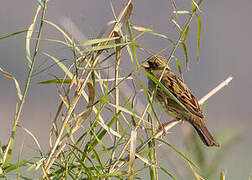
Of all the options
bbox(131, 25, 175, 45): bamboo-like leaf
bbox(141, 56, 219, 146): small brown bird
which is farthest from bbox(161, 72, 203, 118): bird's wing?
bbox(131, 25, 175, 45): bamboo-like leaf

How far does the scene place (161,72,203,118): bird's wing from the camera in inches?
153

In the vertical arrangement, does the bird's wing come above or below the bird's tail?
above

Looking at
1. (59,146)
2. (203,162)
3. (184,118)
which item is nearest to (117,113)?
(59,146)

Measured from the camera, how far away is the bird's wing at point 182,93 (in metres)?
3.88

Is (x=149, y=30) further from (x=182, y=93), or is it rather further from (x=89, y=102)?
(x=182, y=93)

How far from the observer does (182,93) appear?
4191mm

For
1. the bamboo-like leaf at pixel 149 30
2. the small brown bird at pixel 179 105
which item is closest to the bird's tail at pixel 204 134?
the small brown bird at pixel 179 105

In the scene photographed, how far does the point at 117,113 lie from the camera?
6.23 feet

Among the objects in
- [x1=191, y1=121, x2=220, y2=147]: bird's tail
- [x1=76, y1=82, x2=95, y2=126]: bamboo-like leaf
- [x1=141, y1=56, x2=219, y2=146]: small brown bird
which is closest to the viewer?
[x1=76, y1=82, x2=95, y2=126]: bamboo-like leaf

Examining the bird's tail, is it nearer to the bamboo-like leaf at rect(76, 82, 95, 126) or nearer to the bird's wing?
the bird's wing

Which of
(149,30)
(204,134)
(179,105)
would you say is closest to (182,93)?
(179,105)

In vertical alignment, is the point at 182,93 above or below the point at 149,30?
below

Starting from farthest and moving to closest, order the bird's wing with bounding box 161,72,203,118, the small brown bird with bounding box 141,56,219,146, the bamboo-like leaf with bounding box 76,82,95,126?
the bird's wing with bounding box 161,72,203,118 → the small brown bird with bounding box 141,56,219,146 → the bamboo-like leaf with bounding box 76,82,95,126

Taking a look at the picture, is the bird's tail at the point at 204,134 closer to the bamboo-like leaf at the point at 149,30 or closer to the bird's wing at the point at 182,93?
the bird's wing at the point at 182,93
